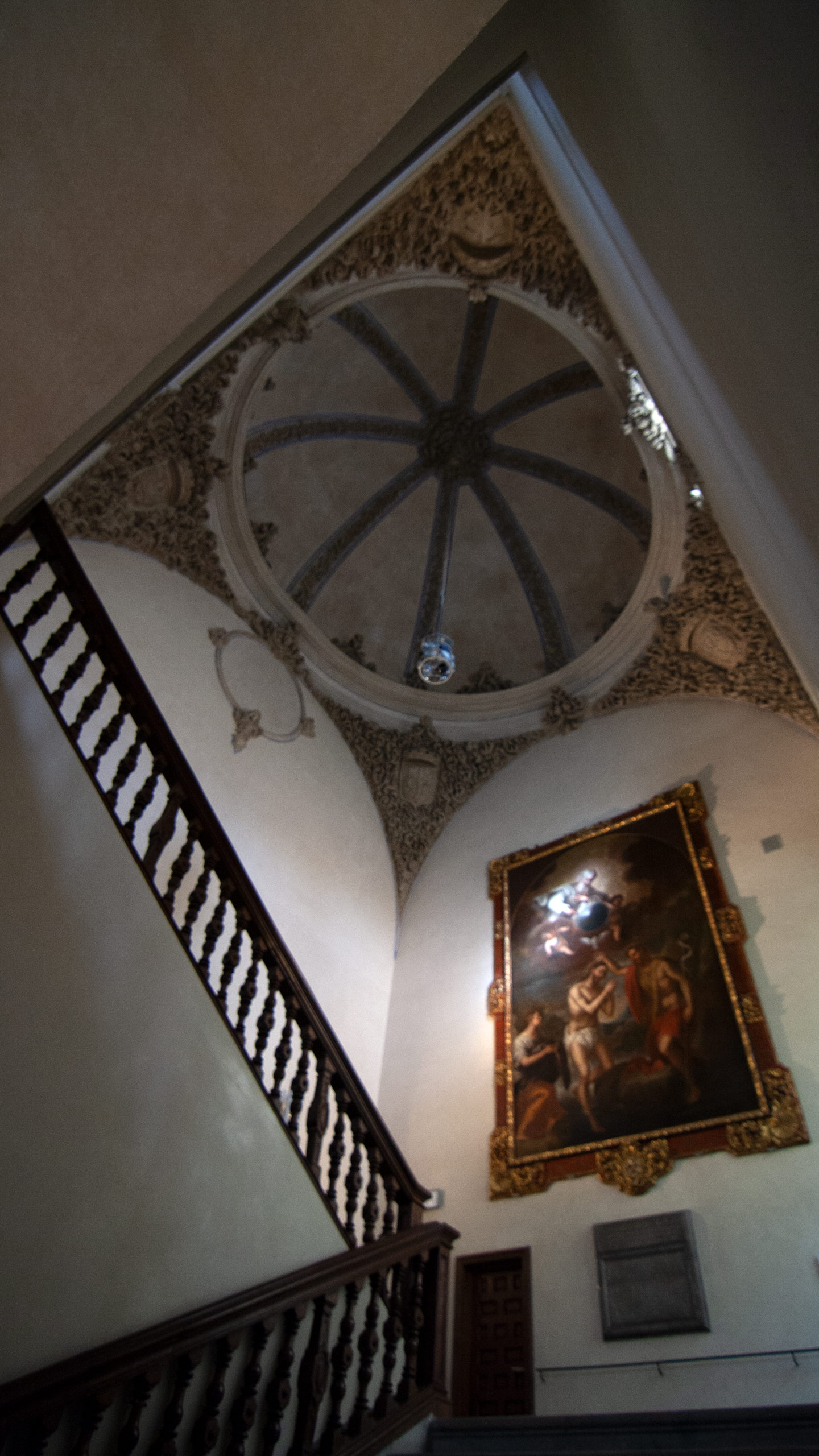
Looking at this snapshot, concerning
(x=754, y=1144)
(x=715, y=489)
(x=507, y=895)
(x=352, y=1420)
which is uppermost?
(x=507, y=895)

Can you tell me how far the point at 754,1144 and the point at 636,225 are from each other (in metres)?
5.74

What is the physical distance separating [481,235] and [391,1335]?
27.1ft

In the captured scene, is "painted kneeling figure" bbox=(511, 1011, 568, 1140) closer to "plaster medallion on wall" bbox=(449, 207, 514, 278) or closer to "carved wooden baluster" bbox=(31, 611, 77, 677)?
"carved wooden baluster" bbox=(31, 611, 77, 677)

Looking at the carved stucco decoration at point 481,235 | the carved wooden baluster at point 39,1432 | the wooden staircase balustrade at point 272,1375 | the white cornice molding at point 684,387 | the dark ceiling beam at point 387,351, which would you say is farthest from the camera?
the dark ceiling beam at point 387,351

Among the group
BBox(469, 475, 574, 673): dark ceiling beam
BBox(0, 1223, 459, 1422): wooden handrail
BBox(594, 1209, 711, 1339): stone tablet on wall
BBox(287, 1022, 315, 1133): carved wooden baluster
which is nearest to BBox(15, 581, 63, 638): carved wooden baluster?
BBox(287, 1022, 315, 1133): carved wooden baluster

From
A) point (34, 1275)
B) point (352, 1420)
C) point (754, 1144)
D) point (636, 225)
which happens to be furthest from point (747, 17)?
point (754, 1144)

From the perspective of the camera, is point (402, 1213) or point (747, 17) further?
point (402, 1213)

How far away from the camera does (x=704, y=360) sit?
2209mm

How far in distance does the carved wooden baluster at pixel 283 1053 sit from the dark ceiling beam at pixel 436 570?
23.0 ft

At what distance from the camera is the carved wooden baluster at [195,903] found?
446 cm

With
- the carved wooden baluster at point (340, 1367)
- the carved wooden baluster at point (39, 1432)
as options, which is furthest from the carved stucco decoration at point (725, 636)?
the carved wooden baluster at point (39, 1432)

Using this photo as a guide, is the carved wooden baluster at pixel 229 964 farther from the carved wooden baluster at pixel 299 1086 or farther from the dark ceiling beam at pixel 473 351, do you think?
the dark ceiling beam at pixel 473 351

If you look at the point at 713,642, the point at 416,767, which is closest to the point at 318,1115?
the point at 713,642

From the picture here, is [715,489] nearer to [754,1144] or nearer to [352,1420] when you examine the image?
[754,1144]
